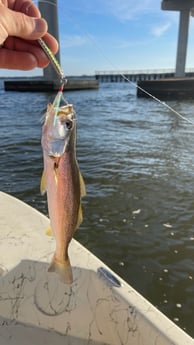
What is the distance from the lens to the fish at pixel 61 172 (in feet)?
5.23

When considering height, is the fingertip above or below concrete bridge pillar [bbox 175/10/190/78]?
below

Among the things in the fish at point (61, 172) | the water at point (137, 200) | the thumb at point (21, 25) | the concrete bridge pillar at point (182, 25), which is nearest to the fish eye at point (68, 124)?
the fish at point (61, 172)

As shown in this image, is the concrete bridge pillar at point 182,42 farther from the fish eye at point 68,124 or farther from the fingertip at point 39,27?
the fish eye at point 68,124

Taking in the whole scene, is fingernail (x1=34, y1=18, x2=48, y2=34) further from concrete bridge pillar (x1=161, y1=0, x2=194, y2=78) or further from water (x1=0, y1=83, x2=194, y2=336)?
concrete bridge pillar (x1=161, y1=0, x2=194, y2=78)

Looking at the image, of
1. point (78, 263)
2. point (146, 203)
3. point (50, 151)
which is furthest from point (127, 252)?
point (50, 151)

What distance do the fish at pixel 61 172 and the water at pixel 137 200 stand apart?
9.77ft

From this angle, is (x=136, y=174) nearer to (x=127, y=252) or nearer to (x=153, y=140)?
(x=127, y=252)

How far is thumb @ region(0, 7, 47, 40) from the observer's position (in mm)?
1778

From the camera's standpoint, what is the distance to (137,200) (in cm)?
709

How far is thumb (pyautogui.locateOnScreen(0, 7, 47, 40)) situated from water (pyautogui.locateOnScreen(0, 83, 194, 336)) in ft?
12.3

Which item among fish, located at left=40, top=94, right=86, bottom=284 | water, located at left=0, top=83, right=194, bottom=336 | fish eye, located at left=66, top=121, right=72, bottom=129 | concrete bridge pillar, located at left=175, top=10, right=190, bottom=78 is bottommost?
water, located at left=0, top=83, right=194, bottom=336

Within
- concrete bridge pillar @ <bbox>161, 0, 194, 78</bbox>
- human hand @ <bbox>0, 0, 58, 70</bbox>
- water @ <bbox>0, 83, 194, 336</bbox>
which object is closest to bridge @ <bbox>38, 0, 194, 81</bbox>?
concrete bridge pillar @ <bbox>161, 0, 194, 78</bbox>

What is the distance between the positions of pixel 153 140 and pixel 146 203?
6.89 m

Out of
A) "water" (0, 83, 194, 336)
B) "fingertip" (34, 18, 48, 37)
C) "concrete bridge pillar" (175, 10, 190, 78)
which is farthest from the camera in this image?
"concrete bridge pillar" (175, 10, 190, 78)
